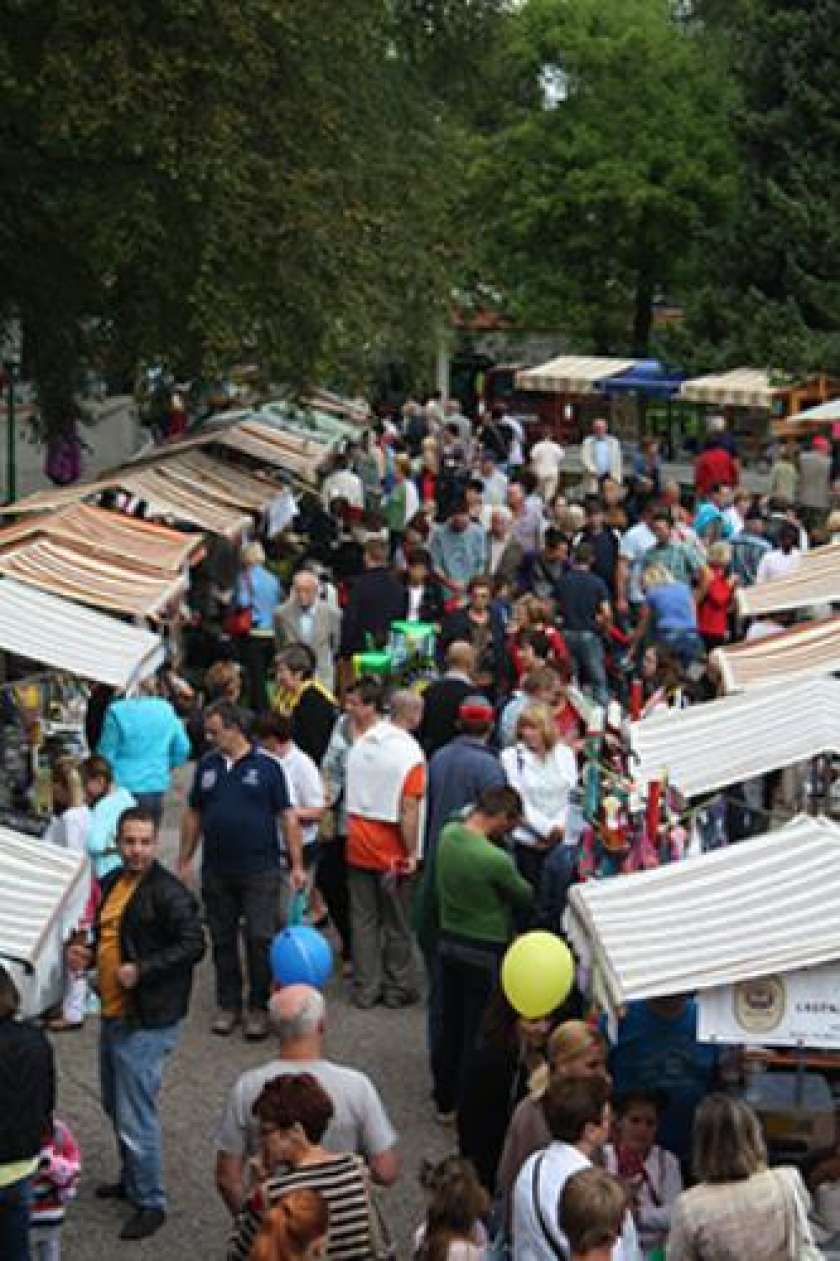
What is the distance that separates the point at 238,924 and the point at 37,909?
3509mm

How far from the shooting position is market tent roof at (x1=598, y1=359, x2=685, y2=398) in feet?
135

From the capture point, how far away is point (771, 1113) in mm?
8781

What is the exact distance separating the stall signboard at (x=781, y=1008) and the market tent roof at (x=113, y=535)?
8.80 meters

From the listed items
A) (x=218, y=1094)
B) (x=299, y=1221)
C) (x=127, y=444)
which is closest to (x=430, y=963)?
(x=218, y=1094)

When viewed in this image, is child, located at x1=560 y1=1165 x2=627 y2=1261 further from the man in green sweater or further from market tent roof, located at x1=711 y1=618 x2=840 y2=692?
market tent roof, located at x1=711 y1=618 x2=840 y2=692

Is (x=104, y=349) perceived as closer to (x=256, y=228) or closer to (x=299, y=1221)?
(x=256, y=228)

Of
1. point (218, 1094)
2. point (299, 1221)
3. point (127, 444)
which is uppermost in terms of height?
point (299, 1221)

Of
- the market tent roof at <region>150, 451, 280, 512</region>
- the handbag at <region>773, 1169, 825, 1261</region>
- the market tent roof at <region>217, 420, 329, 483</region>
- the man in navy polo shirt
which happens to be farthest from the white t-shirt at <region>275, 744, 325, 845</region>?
the market tent roof at <region>217, 420, 329, 483</region>

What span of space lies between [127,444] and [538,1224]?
33.0m

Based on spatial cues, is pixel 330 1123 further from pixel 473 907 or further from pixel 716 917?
pixel 473 907

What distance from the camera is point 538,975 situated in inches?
350

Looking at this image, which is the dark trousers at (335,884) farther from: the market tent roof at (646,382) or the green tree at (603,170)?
the green tree at (603,170)

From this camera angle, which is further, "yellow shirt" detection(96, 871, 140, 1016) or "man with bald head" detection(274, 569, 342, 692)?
"man with bald head" detection(274, 569, 342, 692)

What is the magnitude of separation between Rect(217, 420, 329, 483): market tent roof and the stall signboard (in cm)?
1664
